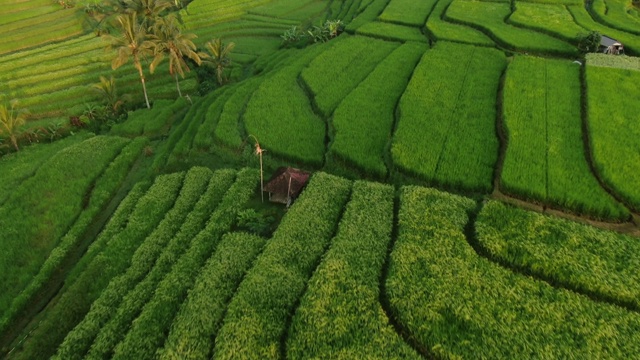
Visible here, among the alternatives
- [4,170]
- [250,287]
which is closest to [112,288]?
[250,287]

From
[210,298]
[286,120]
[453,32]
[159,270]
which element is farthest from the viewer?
[453,32]

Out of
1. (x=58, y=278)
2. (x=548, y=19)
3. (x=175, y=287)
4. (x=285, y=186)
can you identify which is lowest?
(x=58, y=278)

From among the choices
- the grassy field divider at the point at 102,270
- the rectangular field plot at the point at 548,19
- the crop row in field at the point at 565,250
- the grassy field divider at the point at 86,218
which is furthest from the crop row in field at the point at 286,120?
the rectangular field plot at the point at 548,19

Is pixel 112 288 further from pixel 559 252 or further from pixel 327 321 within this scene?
pixel 559 252

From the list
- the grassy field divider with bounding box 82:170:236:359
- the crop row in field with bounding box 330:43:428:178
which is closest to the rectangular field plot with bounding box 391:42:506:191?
the crop row in field with bounding box 330:43:428:178

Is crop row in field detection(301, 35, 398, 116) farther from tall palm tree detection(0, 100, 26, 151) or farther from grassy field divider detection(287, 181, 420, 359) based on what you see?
tall palm tree detection(0, 100, 26, 151)

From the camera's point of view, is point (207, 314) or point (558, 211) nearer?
point (207, 314)

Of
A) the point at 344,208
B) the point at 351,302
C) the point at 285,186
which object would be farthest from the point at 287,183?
the point at 351,302

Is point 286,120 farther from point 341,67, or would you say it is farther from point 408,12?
point 408,12
